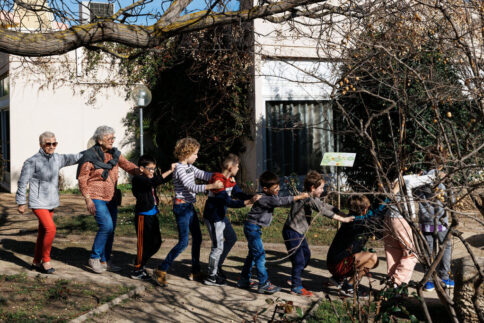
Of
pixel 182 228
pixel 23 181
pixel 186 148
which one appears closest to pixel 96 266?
pixel 182 228

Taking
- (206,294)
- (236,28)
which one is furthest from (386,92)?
(206,294)

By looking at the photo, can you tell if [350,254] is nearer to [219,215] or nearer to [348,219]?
[348,219]

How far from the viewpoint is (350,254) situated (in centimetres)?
620

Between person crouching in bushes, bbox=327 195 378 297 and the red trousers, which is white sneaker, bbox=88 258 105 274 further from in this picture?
person crouching in bushes, bbox=327 195 378 297

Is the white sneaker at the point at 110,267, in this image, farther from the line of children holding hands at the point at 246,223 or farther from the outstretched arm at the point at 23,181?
the outstretched arm at the point at 23,181

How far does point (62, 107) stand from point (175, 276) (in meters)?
9.77

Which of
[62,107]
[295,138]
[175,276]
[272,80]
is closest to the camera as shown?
[175,276]

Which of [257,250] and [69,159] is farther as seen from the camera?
[69,159]

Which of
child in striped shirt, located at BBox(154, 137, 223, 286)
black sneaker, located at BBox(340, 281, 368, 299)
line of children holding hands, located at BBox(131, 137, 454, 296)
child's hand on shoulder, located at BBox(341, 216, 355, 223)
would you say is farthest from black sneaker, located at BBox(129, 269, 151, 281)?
child's hand on shoulder, located at BBox(341, 216, 355, 223)

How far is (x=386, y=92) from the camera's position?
10539mm

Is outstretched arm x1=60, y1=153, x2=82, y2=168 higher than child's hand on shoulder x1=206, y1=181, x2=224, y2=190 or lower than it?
higher

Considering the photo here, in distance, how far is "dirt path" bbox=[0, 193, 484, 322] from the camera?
5641mm

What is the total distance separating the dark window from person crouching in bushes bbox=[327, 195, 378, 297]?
7233mm

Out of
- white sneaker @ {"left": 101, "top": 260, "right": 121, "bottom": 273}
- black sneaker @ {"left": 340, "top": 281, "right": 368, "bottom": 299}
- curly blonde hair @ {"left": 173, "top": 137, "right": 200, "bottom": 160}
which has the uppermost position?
curly blonde hair @ {"left": 173, "top": 137, "right": 200, "bottom": 160}
